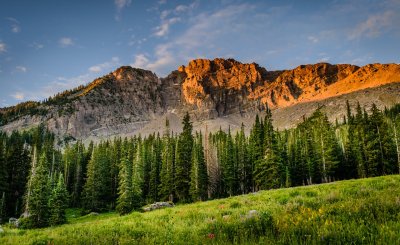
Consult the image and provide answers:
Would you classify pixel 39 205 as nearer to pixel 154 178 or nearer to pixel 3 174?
pixel 3 174

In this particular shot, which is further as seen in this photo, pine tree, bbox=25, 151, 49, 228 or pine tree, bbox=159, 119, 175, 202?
pine tree, bbox=159, 119, 175, 202

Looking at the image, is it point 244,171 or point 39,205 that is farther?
point 244,171

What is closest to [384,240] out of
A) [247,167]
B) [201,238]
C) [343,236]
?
[343,236]

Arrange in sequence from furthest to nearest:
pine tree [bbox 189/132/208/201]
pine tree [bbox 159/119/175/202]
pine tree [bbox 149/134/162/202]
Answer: pine tree [bbox 149/134/162/202], pine tree [bbox 159/119/175/202], pine tree [bbox 189/132/208/201]

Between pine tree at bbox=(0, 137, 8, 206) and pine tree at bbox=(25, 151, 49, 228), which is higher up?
pine tree at bbox=(0, 137, 8, 206)

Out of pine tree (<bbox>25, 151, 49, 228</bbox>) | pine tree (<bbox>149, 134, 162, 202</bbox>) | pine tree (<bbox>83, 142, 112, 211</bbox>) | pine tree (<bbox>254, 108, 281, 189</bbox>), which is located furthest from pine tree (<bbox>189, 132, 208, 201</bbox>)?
pine tree (<bbox>25, 151, 49, 228</bbox>)

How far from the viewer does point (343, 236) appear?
5.82 metres

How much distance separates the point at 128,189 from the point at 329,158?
42940mm

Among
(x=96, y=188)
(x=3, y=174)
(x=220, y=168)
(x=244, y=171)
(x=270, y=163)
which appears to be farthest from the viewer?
(x=220, y=168)

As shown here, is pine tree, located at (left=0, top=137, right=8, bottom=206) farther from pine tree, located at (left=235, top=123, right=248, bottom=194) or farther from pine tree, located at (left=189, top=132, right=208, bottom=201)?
pine tree, located at (left=235, top=123, right=248, bottom=194)

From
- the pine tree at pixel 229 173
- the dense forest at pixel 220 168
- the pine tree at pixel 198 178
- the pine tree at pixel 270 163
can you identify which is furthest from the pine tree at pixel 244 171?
the pine tree at pixel 198 178

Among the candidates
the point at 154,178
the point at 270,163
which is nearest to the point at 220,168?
the point at 154,178

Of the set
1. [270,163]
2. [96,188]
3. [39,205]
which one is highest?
[270,163]

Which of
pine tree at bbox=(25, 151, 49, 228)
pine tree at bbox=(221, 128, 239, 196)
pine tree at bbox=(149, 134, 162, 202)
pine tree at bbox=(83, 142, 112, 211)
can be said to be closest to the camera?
pine tree at bbox=(25, 151, 49, 228)
